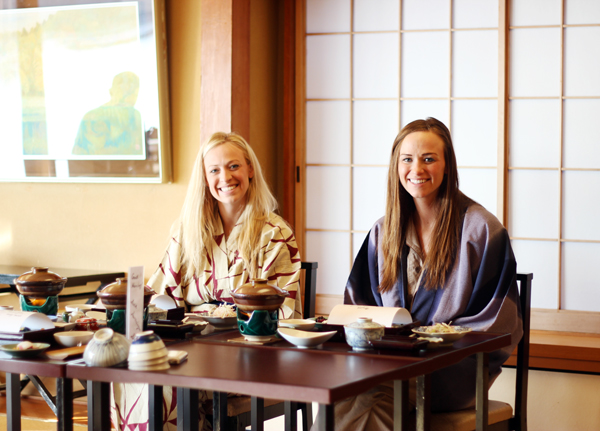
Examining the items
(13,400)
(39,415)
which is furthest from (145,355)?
(39,415)

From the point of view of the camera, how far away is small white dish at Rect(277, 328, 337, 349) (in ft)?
4.94

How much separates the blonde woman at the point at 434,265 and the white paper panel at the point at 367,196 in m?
1.65

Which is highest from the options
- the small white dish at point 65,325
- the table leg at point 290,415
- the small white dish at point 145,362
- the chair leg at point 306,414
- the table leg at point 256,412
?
the small white dish at point 145,362

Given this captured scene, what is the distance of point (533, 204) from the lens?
3.69m

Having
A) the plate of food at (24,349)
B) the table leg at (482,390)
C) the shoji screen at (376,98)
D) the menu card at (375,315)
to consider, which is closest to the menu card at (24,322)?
the plate of food at (24,349)

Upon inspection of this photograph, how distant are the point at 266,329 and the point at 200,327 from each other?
23 centimetres

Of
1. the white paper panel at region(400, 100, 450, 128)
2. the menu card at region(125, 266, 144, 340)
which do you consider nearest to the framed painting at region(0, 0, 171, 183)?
the white paper panel at region(400, 100, 450, 128)

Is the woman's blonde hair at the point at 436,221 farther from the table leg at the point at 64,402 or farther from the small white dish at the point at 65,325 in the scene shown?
the table leg at the point at 64,402

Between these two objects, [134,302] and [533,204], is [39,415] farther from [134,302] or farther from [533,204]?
[533,204]

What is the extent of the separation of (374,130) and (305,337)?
258 centimetres

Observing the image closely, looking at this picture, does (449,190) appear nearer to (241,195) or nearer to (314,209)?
(241,195)

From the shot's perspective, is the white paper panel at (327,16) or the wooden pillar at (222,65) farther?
the white paper panel at (327,16)

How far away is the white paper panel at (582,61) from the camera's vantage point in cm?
358

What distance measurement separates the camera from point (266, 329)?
1.59 m
